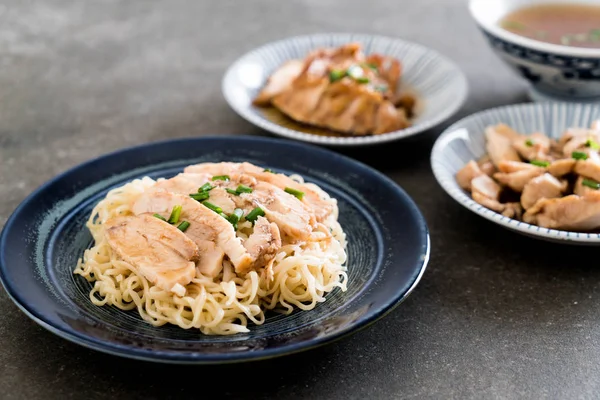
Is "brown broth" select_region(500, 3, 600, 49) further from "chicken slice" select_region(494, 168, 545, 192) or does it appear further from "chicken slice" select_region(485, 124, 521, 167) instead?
"chicken slice" select_region(494, 168, 545, 192)

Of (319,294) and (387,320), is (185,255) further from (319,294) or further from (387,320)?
(387,320)

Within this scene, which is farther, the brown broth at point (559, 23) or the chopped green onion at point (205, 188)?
the brown broth at point (559, 23)

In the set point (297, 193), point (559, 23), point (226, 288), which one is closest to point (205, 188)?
point (297, 193)

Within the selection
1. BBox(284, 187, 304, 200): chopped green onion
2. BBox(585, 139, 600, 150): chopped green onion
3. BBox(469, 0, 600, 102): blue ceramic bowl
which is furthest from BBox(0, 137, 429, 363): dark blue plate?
BBox(469, 0, 600, 102): blue ceramic bowl

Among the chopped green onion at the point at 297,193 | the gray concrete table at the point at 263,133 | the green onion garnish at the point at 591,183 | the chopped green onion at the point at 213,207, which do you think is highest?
the chopped green onion at the point at 213,207

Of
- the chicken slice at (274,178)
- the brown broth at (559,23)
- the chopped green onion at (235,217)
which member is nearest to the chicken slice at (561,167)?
the chicken slice at (274,178)

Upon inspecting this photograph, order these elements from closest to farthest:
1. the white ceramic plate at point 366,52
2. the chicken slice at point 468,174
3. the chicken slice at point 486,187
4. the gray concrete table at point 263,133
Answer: the gray concrete table at point 263,133 < the chicken slice at point 486,187 < the chicken slice at point 468,174 < the white ceramic plate at point 366,52

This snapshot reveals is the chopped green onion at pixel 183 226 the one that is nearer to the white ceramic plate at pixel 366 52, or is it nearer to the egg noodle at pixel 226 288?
the egg noodle at pixel 226 288

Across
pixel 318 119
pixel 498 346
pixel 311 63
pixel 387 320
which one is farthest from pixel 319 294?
pixel 311 63
